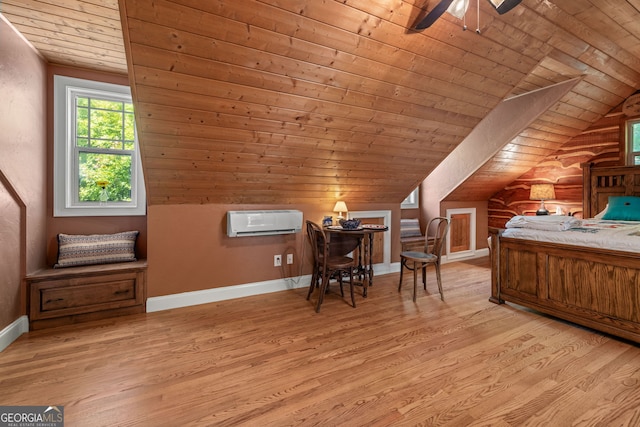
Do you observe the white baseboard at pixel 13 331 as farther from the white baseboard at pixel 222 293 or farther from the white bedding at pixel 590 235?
the white bedding at pixel 590 235

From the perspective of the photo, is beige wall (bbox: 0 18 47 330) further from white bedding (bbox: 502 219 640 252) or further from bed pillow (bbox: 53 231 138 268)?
white bedding (bbox: 502 219 640 252)

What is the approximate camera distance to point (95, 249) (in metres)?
2.77

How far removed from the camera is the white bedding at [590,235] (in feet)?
7.12

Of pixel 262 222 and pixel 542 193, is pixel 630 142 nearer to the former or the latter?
pixel 542 193

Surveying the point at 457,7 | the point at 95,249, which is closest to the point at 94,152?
the point at 95,249

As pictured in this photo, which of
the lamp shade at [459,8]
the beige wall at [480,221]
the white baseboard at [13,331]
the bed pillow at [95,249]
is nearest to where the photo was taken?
the lamp shade at [459,8]

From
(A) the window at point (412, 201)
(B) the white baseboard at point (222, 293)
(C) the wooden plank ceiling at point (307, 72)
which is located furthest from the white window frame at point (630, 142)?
(B) the white baseboard at point (222, 293)

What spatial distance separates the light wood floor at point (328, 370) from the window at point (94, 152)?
1170mm

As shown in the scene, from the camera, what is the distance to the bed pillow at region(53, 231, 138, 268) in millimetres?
2664

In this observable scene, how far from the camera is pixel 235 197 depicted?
314 centimetres

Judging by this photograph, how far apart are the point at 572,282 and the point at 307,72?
8.90 ft

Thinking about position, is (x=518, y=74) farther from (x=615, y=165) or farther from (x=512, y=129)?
(x=615, y=165)

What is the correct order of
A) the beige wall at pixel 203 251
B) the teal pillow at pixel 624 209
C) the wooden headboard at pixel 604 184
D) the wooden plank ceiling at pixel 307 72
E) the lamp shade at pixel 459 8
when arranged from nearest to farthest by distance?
the lamp shade at pixel 459 8
the wooden plank ceiling at pixel 307 72
the beige wall at pixel 203 251
the teal pillow at pixel 624 209
the wooden headboard at pixel 604 184

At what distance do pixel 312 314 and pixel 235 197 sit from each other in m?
1.43
